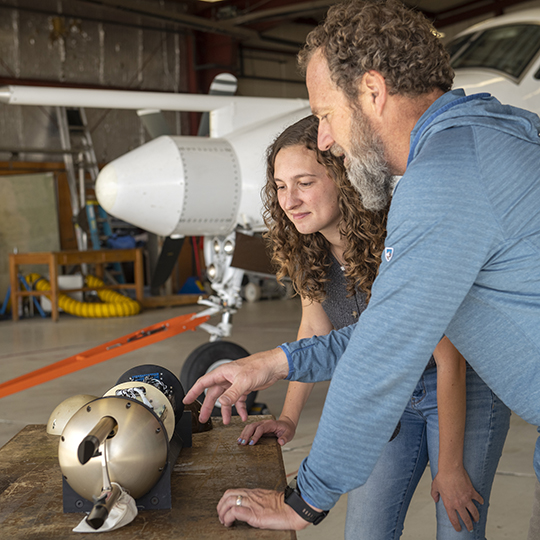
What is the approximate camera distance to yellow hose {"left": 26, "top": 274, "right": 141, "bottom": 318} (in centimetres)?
937

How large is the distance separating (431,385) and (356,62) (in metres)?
0.95

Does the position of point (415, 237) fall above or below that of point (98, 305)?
above

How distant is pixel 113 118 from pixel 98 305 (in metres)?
4.94

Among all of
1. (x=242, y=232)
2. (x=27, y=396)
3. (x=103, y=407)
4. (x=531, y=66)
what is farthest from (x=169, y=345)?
(x=103, y=407)

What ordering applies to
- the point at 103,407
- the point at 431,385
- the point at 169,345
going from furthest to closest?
1. the point at 169,345
2. the point at 431,385
3. the point at 103,407

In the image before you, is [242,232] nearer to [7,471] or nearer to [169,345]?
[7,471]

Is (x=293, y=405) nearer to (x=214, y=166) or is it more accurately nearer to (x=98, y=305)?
(x=214, y=166)

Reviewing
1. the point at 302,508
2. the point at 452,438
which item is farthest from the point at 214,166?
the point at 302,508

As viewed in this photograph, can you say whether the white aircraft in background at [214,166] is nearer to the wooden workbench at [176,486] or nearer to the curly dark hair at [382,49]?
the wooden workbench at [176,486]

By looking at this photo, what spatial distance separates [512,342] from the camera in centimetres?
96

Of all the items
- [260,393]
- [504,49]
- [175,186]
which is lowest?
[260,393]

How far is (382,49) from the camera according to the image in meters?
1.03

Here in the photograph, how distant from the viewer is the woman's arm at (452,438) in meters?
1.46

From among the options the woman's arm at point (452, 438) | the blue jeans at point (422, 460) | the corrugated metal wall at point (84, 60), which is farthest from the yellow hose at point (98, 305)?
the woman's arm at point (452, 438)
